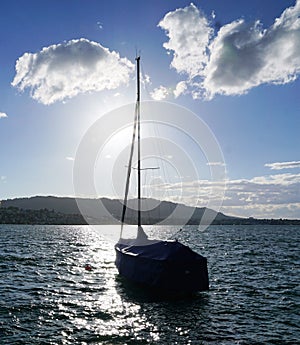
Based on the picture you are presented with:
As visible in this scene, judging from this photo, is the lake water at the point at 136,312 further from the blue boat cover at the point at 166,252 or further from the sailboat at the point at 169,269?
the blue boat cover at the point at 166,252

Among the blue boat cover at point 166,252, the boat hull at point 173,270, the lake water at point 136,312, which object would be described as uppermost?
the blue boat cover at point 166,252

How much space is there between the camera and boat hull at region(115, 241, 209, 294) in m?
22.8

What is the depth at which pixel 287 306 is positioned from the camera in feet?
74.5

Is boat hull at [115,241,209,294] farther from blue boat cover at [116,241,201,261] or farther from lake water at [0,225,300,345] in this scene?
lake water at [0,225,300,345]

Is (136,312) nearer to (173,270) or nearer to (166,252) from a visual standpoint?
(173,270)

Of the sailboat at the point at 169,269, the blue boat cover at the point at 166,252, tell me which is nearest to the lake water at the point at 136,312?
the sailboat at the point at 169,269

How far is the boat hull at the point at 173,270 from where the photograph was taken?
2283 cm

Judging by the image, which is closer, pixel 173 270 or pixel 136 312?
pixel 136 312

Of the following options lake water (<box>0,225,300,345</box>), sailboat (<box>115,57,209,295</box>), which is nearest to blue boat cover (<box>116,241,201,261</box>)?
sailboat (<box>115,57,209,295</box>)

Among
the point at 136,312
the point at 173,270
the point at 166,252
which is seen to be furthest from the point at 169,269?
the point at 136,312

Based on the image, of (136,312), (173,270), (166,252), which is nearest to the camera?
(136,312)

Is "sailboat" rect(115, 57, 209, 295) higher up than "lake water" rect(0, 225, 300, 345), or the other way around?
"sailboat" rect(115, 57, 209, 295)

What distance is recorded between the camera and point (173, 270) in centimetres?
2281

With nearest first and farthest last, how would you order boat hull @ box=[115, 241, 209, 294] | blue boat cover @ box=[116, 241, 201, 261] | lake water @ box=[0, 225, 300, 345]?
lake water @ box=[0, 225, 300, 345], boat hull @ box=[115, 241, 209, 294], blue boat cover @ box=[116, 241, 201, 261]
